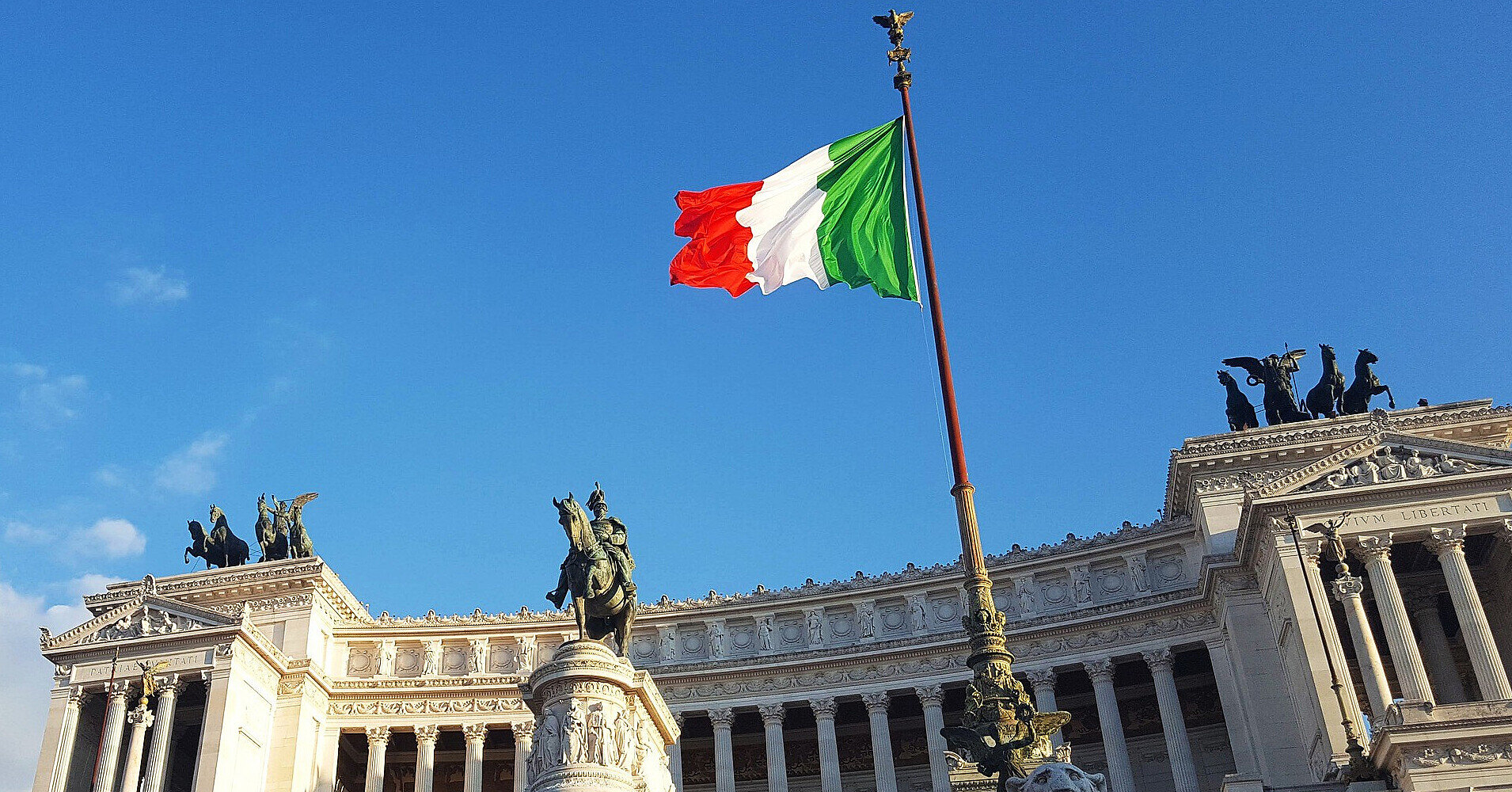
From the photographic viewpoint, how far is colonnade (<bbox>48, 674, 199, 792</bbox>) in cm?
4212

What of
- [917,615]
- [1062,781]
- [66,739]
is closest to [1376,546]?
[917,615]

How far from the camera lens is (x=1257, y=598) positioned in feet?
139

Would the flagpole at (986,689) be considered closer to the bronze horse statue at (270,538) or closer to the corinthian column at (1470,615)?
the corinthian column at (1470,615)

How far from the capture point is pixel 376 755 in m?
48.0

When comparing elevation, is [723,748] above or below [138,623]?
below

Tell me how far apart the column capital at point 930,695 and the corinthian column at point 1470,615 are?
17515mm

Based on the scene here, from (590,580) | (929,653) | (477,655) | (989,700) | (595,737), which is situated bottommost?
(989,700)

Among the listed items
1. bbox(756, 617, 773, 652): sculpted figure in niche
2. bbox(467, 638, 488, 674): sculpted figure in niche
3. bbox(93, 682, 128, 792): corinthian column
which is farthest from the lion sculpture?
bbox(467, 638, 488, 674): sculpted figure in niche

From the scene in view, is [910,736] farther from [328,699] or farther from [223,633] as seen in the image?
[223,633]

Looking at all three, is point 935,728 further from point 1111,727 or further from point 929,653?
point 1111,727

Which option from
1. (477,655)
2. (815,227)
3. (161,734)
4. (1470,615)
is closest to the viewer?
(815,227)

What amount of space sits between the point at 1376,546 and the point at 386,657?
35.8 meters

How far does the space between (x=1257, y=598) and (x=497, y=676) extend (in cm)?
2763

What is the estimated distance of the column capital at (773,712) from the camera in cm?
4862
